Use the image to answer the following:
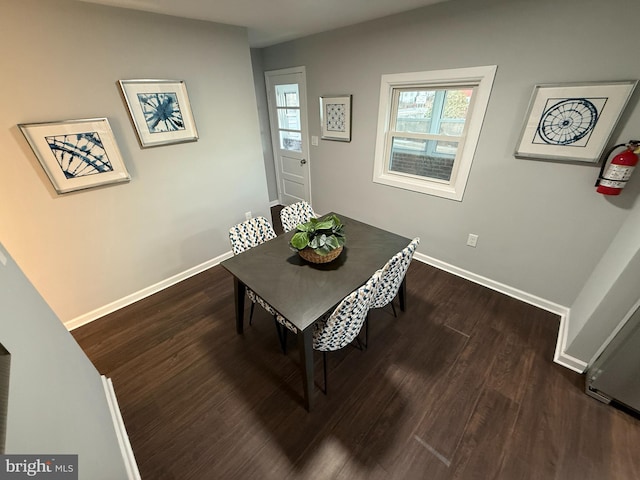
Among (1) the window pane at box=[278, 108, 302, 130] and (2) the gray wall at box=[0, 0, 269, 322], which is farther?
(1) the window pane at box=[278, 108, 302, 130]

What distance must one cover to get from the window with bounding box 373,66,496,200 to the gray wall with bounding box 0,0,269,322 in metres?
1.42

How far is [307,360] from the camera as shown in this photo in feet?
4.35

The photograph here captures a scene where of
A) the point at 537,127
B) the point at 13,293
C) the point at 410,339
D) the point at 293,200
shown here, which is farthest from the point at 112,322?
the point at 537,127

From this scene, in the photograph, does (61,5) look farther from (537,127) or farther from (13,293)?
(537,127)

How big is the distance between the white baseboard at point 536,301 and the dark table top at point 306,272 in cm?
114

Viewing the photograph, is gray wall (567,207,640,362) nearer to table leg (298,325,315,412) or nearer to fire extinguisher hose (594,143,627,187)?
fire extinguisher hose (594,143,627,187)

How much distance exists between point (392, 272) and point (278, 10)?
213cm

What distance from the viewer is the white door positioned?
324 centimetres

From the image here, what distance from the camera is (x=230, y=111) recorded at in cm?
244

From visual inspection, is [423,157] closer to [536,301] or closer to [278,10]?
[536,301]

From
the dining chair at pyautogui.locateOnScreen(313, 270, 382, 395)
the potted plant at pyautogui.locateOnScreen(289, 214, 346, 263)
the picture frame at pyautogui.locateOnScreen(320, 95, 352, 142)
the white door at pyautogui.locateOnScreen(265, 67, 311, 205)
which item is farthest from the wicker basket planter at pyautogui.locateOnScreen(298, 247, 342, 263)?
the white door at pyautogui.locateOnScreen(265, 67, 311, 205)

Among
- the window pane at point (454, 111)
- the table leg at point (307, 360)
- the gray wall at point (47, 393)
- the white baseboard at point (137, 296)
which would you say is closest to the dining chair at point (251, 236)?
the table leg at point (307, 360)

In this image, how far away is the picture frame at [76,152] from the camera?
63.9 inches

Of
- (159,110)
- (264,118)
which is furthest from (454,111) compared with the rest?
(264,118)
